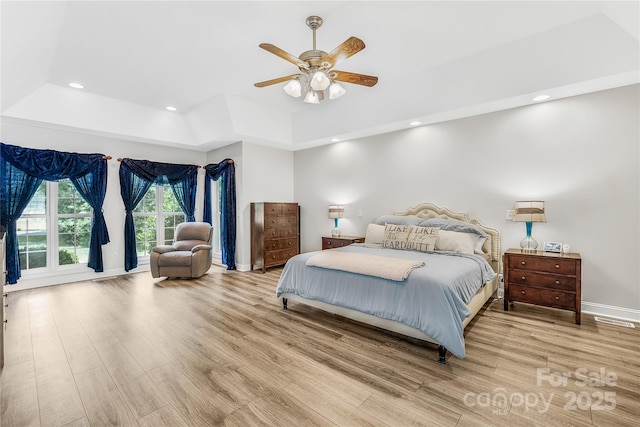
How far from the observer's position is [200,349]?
264 cm

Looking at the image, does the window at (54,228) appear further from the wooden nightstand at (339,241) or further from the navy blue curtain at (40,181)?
the wooden nightstand at (339,241)

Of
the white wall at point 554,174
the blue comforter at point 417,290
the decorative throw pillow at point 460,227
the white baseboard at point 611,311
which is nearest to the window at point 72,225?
the blue comforter at point 417,290

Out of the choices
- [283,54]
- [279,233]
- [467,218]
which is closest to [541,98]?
[467,218]

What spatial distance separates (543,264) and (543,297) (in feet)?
1.22

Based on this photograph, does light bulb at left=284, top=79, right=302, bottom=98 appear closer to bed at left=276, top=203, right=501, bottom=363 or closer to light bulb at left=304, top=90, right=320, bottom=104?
light bulb at left=304, top=90, right=320, bottom=104

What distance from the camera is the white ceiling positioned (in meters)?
2.63

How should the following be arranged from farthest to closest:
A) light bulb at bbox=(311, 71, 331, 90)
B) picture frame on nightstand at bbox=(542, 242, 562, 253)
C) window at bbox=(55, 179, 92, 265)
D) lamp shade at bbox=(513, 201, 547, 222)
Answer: window at bbox=(55, 179, 92, 265) < picture frame on nightstand at bbox=(542, 242, 562, 253) < lamp shade at bbox=(513, 201, 547, 222) < light bulb at bbox=(311, 71, 331, 90)

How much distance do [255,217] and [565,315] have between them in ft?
16.3

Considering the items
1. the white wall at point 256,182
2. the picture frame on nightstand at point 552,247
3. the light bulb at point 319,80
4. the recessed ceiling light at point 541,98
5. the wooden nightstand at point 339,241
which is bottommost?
the wooden nightstand at point 339,241

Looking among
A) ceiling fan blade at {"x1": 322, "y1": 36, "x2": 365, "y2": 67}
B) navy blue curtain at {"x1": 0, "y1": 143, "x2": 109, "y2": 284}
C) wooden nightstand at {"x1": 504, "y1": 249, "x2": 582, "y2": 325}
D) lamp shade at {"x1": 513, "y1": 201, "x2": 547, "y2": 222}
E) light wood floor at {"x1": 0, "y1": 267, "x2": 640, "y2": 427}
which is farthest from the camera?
navy blue curtain at {"x1": 0, "y1": 143, "x2": 109, "y2": 284}

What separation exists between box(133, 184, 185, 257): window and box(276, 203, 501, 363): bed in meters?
3.88

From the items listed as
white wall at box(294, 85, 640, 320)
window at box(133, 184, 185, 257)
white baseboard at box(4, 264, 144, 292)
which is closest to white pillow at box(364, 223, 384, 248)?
white wall at box(294, 85, 640, 320)

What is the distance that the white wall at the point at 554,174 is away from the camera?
3.23 m

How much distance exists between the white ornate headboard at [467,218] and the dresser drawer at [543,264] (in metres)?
0.55
